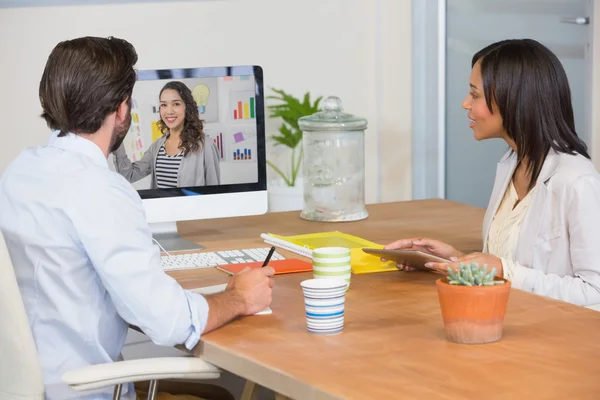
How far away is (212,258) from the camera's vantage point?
8.04ft

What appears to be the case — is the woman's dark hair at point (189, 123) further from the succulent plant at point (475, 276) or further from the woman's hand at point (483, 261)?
the succulent plant at point (475, 276)

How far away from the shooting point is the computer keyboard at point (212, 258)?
2385 millimetres

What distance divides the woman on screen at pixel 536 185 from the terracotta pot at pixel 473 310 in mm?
391

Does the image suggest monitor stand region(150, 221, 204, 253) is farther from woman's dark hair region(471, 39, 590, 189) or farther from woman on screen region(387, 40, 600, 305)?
woman's dark hair region(471, 39, 590, 189)

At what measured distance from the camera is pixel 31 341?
168cm

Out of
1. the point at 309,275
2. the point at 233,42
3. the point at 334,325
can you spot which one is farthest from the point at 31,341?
the point at 233,42

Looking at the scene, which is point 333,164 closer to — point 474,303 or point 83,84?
point 83,84

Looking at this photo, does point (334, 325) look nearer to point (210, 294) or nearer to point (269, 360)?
point (269, 360)

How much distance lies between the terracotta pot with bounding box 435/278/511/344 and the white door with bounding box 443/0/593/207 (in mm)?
2814

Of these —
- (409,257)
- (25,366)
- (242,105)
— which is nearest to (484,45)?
(242,105)

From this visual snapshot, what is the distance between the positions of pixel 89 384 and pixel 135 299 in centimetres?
17

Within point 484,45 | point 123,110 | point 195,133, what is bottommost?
point 195,133

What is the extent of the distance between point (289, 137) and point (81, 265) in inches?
118

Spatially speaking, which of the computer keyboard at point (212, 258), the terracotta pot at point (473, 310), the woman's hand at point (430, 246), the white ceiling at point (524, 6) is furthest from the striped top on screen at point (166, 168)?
the white ceiling at point (524, 6)
